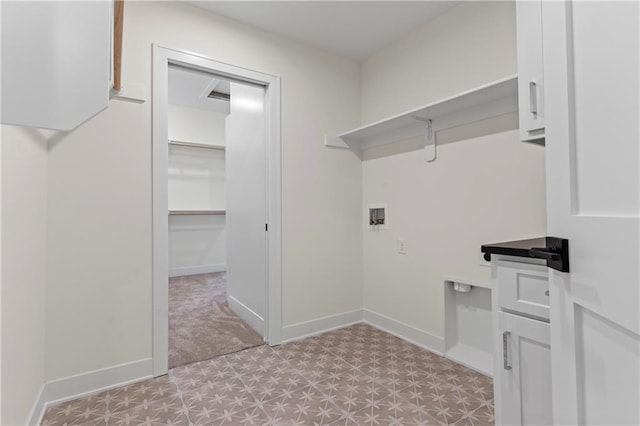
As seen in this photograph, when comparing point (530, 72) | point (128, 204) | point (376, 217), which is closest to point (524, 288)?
point (530, 72)

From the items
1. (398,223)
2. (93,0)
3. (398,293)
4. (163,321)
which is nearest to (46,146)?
(163,321)

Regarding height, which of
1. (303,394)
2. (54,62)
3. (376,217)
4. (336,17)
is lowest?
(303,394)

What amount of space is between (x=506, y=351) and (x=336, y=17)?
2338 mm

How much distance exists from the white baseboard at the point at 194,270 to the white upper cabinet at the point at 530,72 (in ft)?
16.4

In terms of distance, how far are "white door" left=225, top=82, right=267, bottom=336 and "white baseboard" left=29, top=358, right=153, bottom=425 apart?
2.94 ft

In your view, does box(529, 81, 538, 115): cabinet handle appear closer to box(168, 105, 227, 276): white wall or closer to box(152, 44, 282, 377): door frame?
box(152, 44, 282, 377): door frame

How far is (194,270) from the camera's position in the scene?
5191mm

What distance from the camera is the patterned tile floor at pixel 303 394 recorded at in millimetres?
1572

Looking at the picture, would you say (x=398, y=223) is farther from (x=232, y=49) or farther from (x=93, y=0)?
(x=93, y=0)

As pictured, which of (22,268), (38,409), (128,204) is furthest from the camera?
(128,204)

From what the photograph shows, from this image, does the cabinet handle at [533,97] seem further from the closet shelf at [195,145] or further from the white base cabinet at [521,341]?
the closet shelf at [195,145]

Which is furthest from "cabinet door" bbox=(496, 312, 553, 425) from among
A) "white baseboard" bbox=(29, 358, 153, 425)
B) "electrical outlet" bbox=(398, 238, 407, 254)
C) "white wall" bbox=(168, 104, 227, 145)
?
"white wall" bbox=(168, 104, 227, 145)

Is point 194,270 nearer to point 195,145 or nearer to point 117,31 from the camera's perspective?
point 195,145

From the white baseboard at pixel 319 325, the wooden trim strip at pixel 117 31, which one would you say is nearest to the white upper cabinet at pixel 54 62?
the wooden trim strip at pixel 117 31
